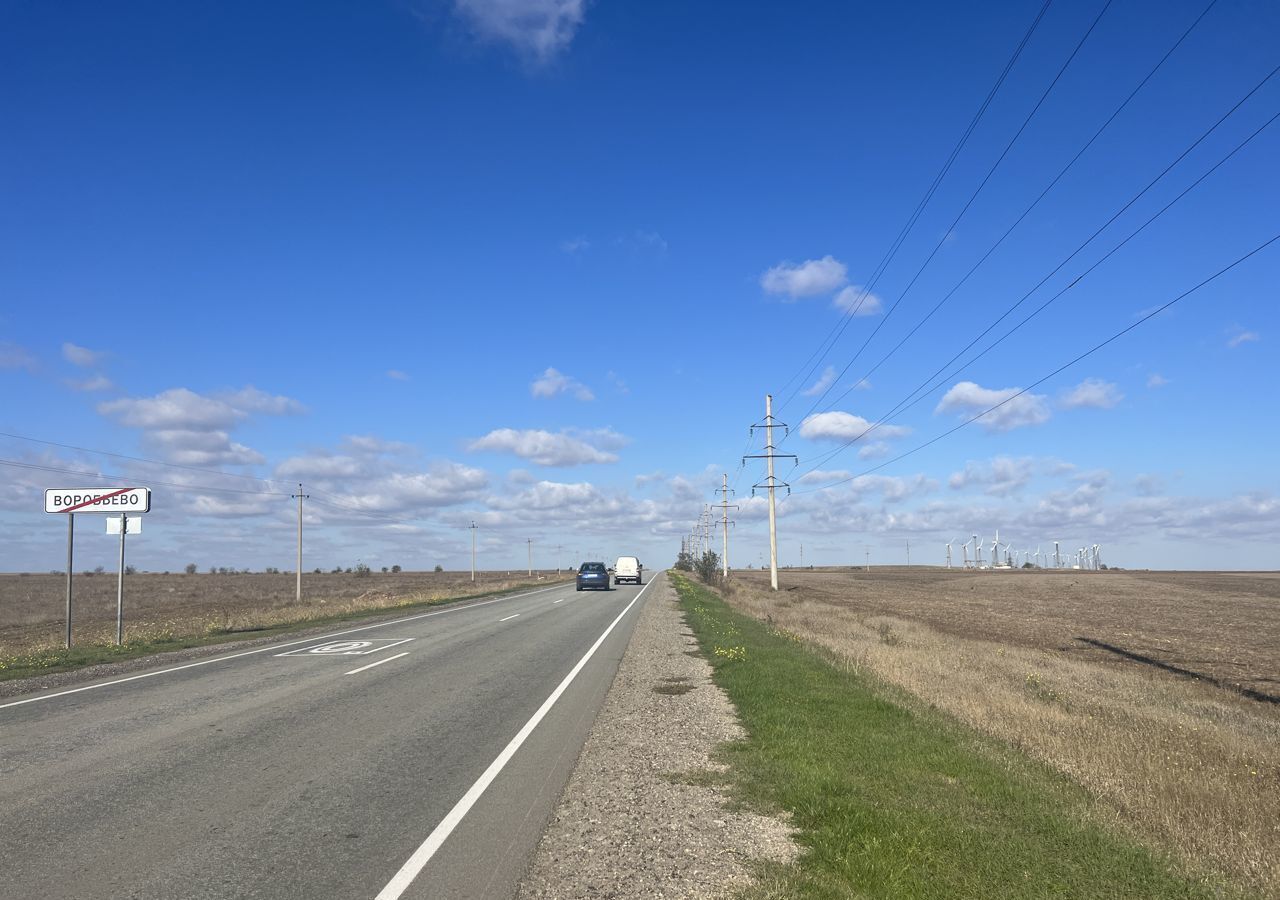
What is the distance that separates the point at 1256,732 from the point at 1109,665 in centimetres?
1011

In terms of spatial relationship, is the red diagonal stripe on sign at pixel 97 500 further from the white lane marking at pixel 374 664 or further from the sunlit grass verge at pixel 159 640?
the white lane marking at pixel 374 664

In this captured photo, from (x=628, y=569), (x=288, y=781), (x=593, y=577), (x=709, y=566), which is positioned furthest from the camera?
(x=709, y=566)

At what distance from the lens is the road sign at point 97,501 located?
24.2 meters

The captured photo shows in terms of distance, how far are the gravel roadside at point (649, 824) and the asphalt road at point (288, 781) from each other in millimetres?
242

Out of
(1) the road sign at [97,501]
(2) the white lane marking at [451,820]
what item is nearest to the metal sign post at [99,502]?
(1) the road sign at [97,501]

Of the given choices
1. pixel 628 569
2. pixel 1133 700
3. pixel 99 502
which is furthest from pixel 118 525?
pixel 628 569

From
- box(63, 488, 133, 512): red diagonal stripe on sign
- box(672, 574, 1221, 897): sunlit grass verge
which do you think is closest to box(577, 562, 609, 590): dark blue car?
box(63, 488, 133, 512): red diagonal stripe on sign

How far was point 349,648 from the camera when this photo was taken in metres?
19.7

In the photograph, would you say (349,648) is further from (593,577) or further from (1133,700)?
(593,577)

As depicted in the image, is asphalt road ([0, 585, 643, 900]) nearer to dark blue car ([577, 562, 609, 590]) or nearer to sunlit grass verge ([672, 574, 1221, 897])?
sunlit grass verge ([672, 574, 1221, 897])

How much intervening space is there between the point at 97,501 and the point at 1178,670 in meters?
29.4

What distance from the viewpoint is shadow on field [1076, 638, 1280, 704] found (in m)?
16.9

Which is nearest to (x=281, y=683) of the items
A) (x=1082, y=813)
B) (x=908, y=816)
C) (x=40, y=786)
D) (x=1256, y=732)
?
(x=40, y=786)

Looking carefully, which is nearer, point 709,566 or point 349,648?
point 349,648
